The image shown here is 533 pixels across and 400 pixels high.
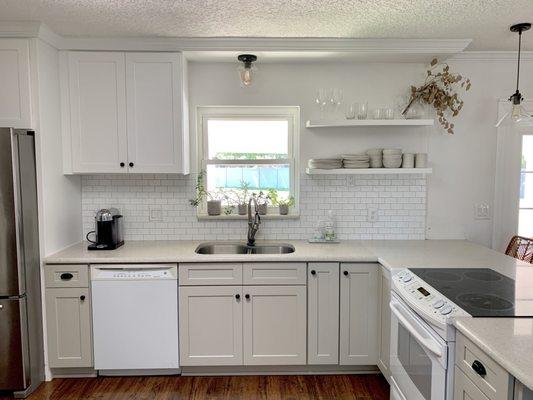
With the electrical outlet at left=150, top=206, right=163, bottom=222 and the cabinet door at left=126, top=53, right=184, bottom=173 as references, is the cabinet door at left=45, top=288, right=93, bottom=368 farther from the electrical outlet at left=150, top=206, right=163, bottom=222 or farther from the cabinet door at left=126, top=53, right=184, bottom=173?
the cabinet door at left=126, top=53, right=184, bottom=173

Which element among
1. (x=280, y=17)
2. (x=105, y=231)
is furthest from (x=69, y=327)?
(x=280, y=17)

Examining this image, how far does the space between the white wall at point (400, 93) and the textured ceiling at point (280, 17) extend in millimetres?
428

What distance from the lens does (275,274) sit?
2797mm

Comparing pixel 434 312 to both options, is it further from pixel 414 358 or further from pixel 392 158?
pixel 392 158

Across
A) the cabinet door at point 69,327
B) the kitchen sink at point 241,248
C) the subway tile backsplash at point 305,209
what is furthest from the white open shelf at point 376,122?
the cabinet door at point 69,327

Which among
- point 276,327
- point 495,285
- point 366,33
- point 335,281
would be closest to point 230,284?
point 276,327

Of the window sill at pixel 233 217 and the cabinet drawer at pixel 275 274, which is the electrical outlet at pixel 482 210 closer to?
the window sill at pixel 233 217

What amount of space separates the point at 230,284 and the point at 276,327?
0.44 metres

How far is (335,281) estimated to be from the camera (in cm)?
280

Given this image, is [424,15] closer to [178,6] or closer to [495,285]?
[178,6]

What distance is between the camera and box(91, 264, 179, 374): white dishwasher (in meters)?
2.76

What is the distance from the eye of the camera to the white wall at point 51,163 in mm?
2713

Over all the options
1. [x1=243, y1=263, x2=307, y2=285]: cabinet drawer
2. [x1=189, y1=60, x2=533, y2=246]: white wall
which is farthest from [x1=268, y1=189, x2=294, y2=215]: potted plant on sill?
[x1=243, y1=263, x2=307, y2=285]: cabinet drawer

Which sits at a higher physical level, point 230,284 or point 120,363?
point 230,284
